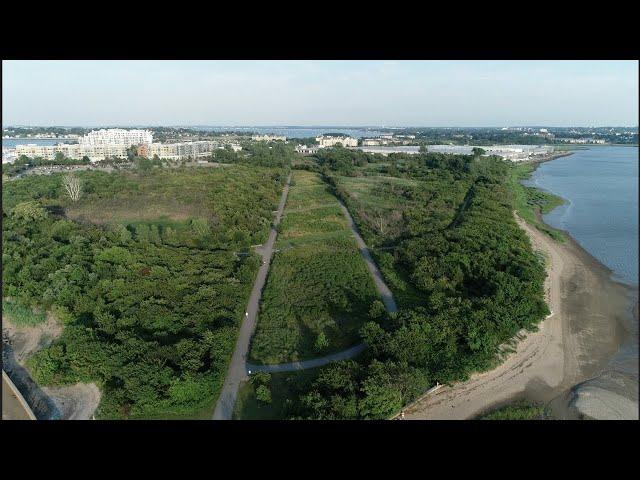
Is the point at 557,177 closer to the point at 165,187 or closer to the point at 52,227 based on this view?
the point at 165,187

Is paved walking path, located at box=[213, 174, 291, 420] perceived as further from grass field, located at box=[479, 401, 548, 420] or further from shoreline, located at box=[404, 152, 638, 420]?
grass field, located at box=[479, 401, 548, 420]

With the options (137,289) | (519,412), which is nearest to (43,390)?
(137,289)

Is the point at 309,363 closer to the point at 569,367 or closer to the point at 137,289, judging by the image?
the point at 137,289

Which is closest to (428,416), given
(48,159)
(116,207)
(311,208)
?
(311,208)

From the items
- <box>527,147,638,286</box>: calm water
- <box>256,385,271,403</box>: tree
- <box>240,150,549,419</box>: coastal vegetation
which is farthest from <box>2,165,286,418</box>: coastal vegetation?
<box>527,147,638,286</box>: calm water

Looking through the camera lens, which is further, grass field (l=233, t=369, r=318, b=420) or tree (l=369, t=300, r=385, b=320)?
tree (l=369, t=300, r=385, b=320)

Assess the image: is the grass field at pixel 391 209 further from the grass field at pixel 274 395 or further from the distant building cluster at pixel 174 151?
the distant building cluster at pixel 174 151
